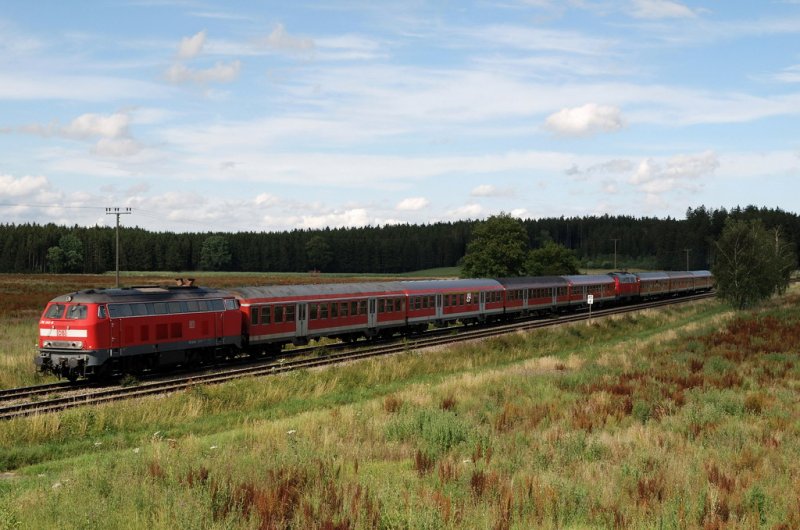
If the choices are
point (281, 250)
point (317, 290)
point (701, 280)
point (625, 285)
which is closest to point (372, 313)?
point (317, 290)

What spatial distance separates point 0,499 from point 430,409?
951cm

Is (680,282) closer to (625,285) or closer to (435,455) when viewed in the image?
(625,285)

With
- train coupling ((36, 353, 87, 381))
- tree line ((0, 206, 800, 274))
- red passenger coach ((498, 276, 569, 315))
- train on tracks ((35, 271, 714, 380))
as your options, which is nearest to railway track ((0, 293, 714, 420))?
train coupling ((36, 353, 87, 381))

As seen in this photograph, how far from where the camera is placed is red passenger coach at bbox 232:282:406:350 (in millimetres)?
33062

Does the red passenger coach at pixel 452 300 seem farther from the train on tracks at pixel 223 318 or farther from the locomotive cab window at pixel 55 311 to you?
the locomotive cab window at pixel 55 311

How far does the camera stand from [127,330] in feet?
85.9

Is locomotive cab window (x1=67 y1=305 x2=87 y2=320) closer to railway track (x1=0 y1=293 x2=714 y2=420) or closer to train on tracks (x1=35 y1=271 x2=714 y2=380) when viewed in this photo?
train on tracks (x1=35 y1=271 x2=714 y2=380)

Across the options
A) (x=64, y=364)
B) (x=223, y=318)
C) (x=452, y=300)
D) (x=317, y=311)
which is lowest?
(x=64, y=364)

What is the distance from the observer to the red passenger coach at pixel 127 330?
82.8 ft

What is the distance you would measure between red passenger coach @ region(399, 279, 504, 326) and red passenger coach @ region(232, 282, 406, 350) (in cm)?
161

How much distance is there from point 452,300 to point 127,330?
26.2 m

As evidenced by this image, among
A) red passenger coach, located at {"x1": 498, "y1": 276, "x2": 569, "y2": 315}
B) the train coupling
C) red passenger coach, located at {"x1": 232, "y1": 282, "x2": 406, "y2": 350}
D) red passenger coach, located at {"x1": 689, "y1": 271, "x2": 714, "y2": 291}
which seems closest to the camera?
the train coupling

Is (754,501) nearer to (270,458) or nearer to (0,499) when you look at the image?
(270,458)

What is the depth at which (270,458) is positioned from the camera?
1268 cm
